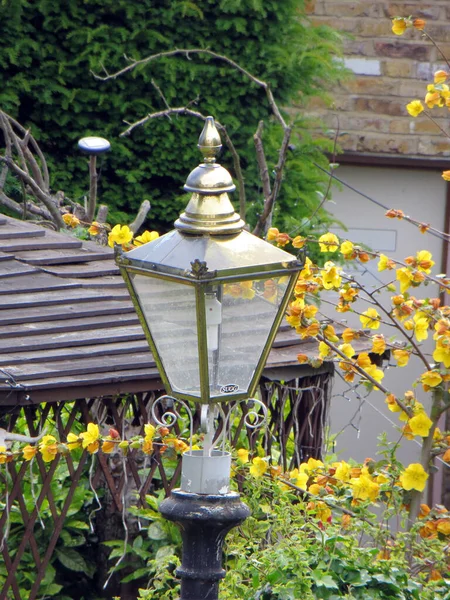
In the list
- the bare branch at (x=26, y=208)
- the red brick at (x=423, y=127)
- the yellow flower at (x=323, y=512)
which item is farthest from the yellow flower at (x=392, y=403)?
the red brick at (x=423, y=127)

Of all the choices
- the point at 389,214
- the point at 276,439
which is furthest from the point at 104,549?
the point at 389,214

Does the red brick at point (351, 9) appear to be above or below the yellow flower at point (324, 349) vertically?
above

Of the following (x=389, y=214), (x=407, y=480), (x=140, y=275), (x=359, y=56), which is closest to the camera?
(x=140, y=275)

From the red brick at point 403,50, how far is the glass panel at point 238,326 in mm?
6087

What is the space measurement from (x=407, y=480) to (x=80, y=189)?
15.8ft

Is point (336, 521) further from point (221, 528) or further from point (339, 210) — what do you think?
point (339, 210)

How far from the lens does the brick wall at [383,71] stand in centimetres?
799

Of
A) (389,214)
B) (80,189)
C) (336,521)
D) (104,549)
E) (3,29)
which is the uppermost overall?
(3,29)

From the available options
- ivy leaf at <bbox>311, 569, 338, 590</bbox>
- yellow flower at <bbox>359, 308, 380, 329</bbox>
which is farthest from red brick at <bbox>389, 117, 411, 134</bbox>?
ivy leaf at <bbox>311, 569, 338, 590</bbox>

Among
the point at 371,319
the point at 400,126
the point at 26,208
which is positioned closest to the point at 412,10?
the point at 400,126

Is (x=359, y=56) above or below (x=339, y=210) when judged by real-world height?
above

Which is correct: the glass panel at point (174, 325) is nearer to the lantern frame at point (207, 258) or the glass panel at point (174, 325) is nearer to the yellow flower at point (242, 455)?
the lantern frame at point (207, 258)

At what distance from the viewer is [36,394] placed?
3.36 meters

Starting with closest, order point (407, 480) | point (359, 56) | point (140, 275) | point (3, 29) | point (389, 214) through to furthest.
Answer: point (140, 275)
point (407, 480)
point (389, 214)
point (3, 29)
point (359, 56)
